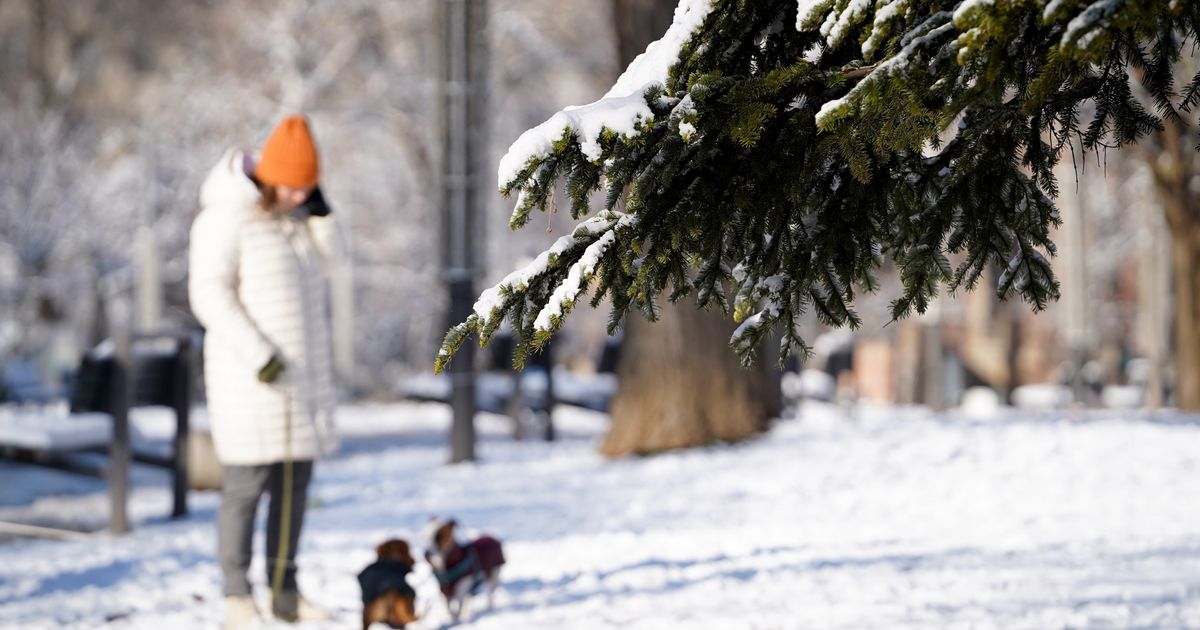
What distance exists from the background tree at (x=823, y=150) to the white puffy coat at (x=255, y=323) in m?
1.81

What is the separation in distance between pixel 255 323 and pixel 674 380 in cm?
490

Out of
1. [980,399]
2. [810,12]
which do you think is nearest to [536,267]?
[810,12]

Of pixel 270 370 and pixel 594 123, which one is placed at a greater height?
pixel 594 123

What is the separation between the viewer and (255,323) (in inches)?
191

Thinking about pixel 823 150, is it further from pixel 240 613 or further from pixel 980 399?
pixel 980 399

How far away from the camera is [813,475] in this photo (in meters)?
7.94

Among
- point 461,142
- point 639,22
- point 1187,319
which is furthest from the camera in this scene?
point 1187,319

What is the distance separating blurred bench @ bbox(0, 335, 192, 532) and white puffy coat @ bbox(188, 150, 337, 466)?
8.60ft

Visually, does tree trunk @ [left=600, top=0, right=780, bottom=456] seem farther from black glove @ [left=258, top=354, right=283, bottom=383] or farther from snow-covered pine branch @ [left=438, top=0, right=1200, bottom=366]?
snow-covered pine branch @ [left=438, top=0, right=1200, bottom=366]

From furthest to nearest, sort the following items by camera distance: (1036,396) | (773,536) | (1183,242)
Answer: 1. (1036,396)
2. (1183,242)
3. (773,536)

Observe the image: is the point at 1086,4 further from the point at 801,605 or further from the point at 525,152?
the point at 801,605

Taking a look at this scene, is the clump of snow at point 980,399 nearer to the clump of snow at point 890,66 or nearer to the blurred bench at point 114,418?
the blurred bench at point 114,418

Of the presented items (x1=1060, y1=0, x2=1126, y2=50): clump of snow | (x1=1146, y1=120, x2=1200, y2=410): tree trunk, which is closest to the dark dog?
(x1=1060, y1=0, x2=1126, y2=50): clump of snow

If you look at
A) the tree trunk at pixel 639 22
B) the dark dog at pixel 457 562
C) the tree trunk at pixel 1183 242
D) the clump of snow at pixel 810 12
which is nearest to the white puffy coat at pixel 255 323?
the dark dog at pixel 457 562
